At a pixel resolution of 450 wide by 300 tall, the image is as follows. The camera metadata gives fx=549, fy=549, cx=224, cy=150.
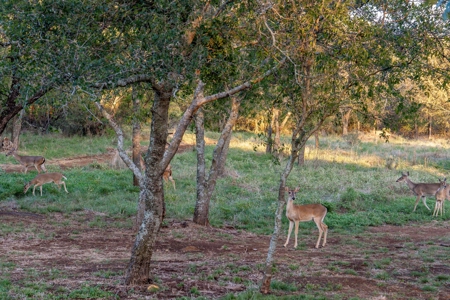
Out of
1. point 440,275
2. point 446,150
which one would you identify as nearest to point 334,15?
point 440,275

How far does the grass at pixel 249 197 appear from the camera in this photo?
13.1 metres

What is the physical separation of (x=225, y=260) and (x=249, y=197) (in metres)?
8.15

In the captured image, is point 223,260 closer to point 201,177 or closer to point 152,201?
point 152,201

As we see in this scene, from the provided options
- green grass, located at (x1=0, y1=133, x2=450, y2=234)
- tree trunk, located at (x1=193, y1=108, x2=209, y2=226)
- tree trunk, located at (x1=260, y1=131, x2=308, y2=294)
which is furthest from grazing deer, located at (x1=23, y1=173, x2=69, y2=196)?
tree trunk, located at (x1=260, y1=131, x2=308, y2=294)

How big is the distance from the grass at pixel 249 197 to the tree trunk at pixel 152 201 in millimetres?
690

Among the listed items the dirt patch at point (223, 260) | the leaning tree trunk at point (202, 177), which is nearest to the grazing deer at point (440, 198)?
the dirt patch at point (223, 260)

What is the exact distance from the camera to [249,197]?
64.0 ft

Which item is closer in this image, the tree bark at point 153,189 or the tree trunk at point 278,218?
the tree trunk at point 278,218

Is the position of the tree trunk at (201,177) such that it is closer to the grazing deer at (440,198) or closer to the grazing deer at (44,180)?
the grazing deer at (44,180)

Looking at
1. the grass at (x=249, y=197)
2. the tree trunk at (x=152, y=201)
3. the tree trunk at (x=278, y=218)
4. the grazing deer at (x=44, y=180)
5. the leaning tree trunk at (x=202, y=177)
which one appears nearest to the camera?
the tree trunk at (x=278, y=218)

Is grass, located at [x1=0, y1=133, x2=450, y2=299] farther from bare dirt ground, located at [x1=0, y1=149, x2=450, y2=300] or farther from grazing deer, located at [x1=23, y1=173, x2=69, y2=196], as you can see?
grazing deer, located at [x1=23, y1=173, x2=69, y2=196]

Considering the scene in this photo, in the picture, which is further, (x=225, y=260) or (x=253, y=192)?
(x=253, y=192)

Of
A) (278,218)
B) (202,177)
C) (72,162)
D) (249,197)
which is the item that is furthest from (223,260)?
(72,162)

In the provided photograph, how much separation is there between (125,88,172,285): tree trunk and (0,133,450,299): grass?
27.2 inches
